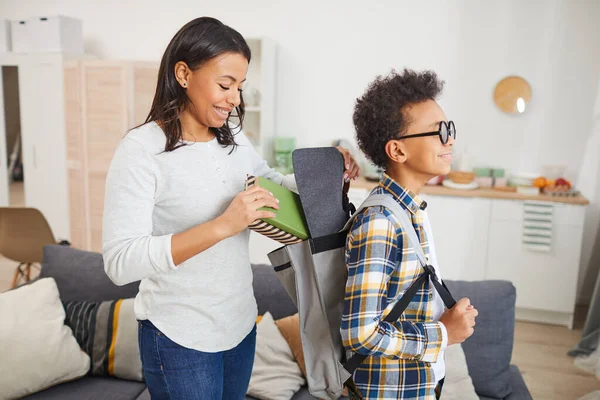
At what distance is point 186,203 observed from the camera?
1201 mm

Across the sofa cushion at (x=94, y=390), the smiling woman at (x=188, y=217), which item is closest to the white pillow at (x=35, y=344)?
the sofa cushion at (x=94, y=390)

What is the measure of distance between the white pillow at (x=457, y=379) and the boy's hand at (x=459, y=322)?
0.93 meters

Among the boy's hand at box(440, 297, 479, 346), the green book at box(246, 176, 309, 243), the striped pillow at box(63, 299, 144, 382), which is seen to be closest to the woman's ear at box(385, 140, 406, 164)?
the green book at box(246, 176, 309, 243)

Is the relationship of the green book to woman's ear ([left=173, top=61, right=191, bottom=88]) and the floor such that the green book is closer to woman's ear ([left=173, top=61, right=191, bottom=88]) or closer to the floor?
woman's ear ([left=173, top=61, right=191, bottom=88])

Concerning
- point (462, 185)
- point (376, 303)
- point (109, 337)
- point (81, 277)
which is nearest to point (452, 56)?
point (462, 185)

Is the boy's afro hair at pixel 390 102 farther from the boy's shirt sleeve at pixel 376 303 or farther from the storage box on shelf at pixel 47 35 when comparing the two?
the storage box on shelf at pixel 47 35

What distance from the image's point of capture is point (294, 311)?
233cm

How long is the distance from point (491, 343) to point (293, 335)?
0.78m

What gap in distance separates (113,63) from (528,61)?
3.35 m

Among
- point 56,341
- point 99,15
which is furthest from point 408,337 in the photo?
point 99,15

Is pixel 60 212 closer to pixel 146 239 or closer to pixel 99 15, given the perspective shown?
pixel 99 15

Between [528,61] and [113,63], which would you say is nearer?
[528,61]

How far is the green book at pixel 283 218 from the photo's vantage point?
116 cm

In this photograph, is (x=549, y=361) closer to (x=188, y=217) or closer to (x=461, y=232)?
(x=461, y=232)
